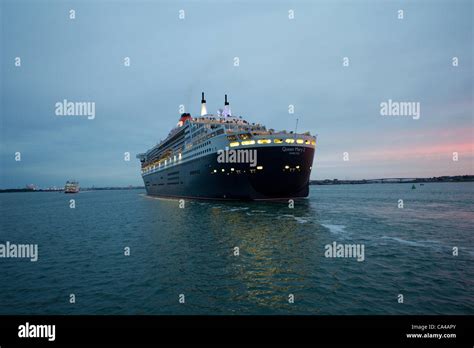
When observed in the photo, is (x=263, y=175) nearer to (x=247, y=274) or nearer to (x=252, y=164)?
(x=252, y=164)

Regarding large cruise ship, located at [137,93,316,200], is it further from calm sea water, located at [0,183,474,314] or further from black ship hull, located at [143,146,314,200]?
calm sea water, located at [0,183,474,314]

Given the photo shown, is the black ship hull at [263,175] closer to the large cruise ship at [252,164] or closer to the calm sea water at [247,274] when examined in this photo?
the large cruise ship at [252,164]

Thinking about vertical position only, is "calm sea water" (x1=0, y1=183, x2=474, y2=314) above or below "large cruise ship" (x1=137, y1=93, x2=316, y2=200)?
below

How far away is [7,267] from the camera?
17.0 meters

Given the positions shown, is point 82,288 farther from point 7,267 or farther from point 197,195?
point 197,195

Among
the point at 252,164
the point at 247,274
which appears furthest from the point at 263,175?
the point at 247,274

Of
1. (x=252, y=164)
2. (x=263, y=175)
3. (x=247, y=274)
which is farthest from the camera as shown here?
(x=263, y=175)

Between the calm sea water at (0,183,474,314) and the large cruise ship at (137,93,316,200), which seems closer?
the calm sea water at (0,183,474,314)

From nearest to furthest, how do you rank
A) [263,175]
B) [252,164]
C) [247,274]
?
1. [247,274]
2. [252,164]
3. [263,175]

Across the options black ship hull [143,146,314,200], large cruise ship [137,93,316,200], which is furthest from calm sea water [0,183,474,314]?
large cruise ship [137,93,316,200]

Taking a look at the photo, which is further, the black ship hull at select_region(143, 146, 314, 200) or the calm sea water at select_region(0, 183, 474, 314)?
the black ship hull at select_region(143, 146, 314, 200)

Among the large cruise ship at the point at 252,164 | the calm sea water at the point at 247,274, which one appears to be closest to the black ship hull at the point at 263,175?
the large cruise ship at the point at 252,164
